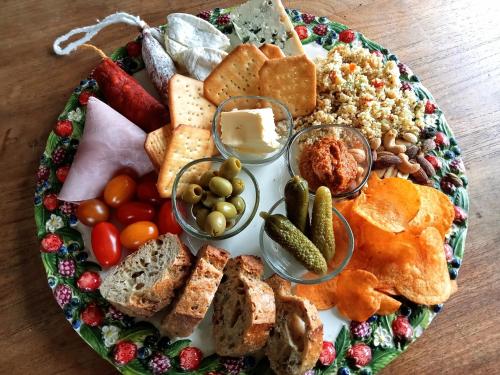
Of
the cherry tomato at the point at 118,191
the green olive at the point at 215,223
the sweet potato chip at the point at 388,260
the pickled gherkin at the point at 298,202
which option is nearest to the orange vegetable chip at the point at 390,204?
the sweet potato chip at the point at 388,260

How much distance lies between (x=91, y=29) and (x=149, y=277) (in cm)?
135

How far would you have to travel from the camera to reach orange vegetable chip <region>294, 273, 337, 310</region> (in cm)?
177

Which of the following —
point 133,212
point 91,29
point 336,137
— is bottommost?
point 133,212

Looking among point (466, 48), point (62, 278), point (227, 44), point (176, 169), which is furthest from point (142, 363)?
point (466, 48)

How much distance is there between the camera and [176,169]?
1.92m

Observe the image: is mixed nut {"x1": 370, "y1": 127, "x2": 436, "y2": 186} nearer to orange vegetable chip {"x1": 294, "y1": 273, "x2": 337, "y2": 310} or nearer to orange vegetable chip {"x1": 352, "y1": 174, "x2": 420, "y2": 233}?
orange vegetable chip {"x1": 352, "y1": 174, "x2": 420, "y2": 233}

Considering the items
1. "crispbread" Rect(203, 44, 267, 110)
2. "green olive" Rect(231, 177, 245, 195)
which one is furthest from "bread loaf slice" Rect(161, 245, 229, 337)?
"crispbread" Rect(203, 44, 267, 110)

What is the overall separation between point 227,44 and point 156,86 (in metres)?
0.38

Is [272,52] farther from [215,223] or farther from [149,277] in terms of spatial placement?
[149,277]

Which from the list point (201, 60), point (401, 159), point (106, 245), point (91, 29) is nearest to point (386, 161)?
point (401, 159)

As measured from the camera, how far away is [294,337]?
159 centimetres

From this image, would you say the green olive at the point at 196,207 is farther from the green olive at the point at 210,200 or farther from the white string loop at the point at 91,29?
the white string loop at the point at 91,29

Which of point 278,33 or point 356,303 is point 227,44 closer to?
point 278,33

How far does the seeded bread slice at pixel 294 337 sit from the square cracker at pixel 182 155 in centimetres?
58
